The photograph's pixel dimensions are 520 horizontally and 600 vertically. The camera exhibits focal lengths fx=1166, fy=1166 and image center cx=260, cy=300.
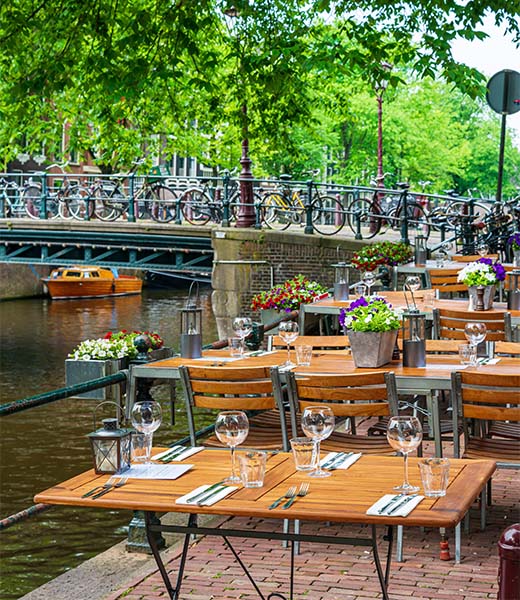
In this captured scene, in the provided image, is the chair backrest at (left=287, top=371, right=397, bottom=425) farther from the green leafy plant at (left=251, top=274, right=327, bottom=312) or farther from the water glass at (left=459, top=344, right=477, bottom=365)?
the green leafy plant at (left=251, top=274, right=327, bottom=312)

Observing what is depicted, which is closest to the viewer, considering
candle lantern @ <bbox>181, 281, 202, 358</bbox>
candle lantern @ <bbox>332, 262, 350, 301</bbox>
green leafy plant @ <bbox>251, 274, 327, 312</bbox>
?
candle lantern @ <bbox>181, 281, 202, 358</bbox>

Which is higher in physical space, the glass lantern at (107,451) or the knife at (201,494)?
the glass lantern at (107,451)

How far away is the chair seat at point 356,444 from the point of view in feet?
20.8

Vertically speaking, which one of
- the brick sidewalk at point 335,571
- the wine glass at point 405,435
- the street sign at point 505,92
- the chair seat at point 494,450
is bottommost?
the brick sidewalk at point 335,571

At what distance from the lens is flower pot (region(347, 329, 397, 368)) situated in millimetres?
7086

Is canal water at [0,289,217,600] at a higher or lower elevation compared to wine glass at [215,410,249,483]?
A: lower

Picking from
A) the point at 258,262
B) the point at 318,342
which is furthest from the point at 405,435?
the point at 258,262

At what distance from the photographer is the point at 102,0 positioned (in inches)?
482

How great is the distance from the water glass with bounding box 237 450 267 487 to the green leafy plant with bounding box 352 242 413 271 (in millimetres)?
11394

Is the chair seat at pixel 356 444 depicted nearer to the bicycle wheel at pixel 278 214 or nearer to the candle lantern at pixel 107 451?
the candle lantern at pixel 107 451

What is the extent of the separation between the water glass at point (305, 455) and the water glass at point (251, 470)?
0.20 meters

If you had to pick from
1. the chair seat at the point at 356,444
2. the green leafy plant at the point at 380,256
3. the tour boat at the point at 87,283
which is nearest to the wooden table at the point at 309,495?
the chair seat at the point at 356,444

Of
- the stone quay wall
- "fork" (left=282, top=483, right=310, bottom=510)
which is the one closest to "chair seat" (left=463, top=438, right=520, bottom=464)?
"fork" (left=282, top=483, right=310, bottom=510)

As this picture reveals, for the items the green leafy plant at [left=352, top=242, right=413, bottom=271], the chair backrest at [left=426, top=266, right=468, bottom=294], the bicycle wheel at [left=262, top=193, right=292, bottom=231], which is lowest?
the chair backrest at [left=426, top=266, right=468, bottom=294]
